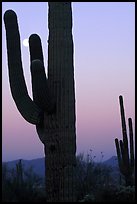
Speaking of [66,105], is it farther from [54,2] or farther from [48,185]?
[54,2]

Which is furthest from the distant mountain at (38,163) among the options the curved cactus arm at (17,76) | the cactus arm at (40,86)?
the cactus arm at (40,86)

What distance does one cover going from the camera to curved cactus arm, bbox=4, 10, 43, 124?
6.52m

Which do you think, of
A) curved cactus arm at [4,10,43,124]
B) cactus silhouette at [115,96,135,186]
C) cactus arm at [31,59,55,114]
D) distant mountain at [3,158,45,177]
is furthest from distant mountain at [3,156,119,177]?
cactus arm at [31,59,55,114]

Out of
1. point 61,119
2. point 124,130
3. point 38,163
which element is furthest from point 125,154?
point 38,163

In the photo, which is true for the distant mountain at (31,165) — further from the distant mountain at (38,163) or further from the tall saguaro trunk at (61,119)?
the tall saguaro trunk at (61,119)

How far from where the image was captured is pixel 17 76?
21.7 ft

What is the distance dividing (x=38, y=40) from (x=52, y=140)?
1.46 m

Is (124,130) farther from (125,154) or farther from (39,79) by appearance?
(39,79)

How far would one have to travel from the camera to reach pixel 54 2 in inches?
269

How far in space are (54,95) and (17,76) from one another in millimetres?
672

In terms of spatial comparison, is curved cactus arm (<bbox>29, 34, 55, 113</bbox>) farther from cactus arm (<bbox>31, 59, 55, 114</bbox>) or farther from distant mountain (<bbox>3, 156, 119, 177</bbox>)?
distant mountain (<bbox>3, 156, 119, 177</bbox>)

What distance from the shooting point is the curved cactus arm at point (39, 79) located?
19.5 feet

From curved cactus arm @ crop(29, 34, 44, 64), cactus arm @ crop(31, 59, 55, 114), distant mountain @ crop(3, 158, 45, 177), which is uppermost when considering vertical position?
curved cactus arm @ crop(29, 34, 44, 64)

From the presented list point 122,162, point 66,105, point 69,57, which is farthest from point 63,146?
point 122,162
